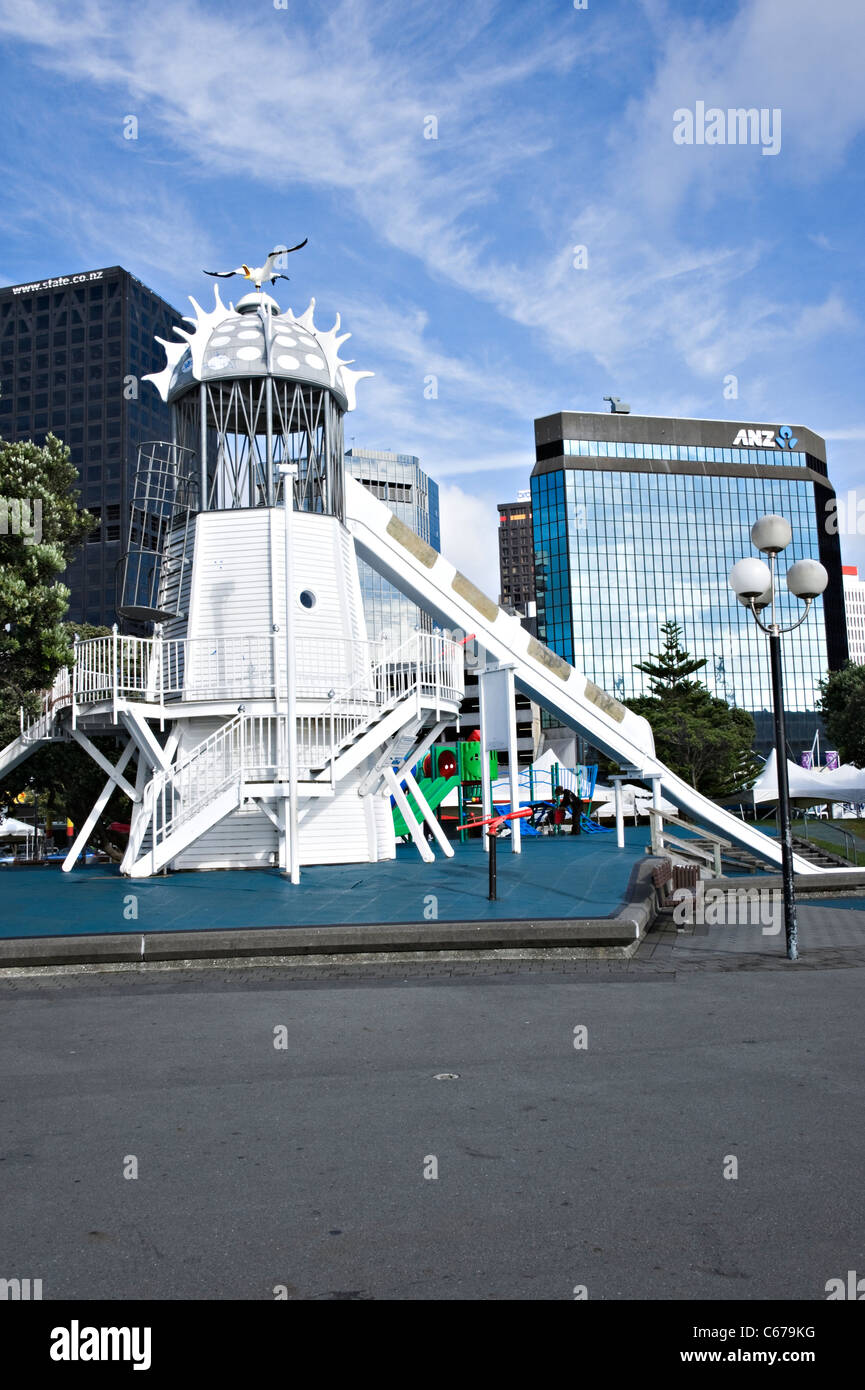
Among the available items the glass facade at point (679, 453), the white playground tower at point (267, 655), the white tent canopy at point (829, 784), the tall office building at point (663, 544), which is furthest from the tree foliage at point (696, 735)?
the glass facade at point (679, 453)

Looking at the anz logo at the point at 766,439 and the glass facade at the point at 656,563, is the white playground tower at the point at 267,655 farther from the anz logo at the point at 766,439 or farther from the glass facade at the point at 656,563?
the anz logo at the point at 766,439

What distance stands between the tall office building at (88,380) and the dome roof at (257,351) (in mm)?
116973

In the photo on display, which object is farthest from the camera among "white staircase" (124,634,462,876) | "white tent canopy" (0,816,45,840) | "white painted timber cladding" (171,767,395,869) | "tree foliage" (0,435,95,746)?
"white tent canopy" (0,816,45,840)

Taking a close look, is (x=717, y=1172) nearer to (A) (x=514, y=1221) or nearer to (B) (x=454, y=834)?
(A) (x=514, y=1221)

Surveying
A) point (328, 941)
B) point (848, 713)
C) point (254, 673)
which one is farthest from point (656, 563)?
point (328, 941)

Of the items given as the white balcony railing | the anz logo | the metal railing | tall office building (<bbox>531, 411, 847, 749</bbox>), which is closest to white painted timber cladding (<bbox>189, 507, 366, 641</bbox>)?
the white balcony railing

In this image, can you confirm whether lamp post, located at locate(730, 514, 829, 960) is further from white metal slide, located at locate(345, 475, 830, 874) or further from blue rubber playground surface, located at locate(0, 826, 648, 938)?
white metal slide, located at locate(345, 475, 830, 874)

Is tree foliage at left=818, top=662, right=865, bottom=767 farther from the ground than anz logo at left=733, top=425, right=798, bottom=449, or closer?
closer

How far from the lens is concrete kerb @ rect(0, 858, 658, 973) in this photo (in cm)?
1328

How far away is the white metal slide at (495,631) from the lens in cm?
2745

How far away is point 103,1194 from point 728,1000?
22.6ft

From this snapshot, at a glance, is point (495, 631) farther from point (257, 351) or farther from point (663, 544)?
point (663, 544)

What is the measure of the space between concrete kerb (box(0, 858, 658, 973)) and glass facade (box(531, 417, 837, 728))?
4573 inches
